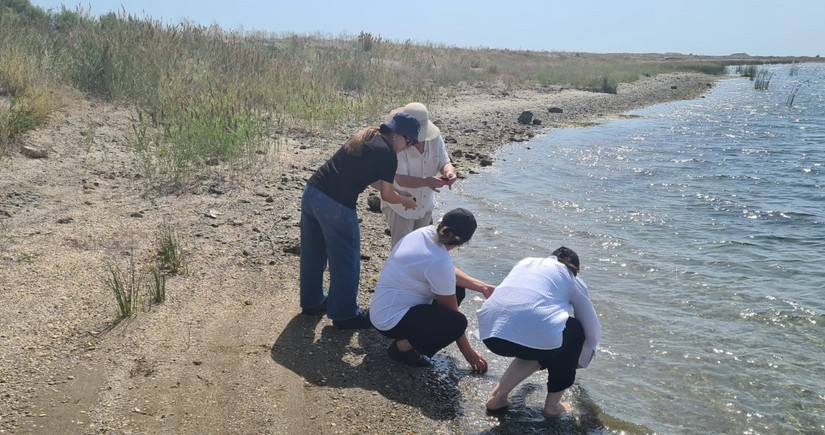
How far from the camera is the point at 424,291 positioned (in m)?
4.54

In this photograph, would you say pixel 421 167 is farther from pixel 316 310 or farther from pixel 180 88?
pixel 180 88

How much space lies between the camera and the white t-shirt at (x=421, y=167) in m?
5.44

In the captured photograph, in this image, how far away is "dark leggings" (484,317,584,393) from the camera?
161 inches

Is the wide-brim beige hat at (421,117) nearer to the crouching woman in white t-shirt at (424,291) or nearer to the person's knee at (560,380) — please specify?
the crouching woman in white t-shirt at (424,291)

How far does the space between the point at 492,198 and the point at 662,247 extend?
293 centimetres

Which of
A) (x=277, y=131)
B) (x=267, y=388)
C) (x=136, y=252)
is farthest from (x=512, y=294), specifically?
(x=277, y=131)

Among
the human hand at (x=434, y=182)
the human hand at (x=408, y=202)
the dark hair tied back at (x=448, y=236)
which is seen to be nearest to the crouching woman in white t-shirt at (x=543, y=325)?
the dark hair tied back at (x=448, y=236)

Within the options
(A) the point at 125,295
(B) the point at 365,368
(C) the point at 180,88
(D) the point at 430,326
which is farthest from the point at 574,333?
(C) the point at 180,88

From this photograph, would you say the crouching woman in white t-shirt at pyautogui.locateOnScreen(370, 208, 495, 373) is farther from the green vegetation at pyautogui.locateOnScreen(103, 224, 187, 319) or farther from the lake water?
the green vegetation at pyautogui.locateOnScreen(103, 224, 187, 319)

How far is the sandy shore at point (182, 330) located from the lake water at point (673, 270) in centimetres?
74

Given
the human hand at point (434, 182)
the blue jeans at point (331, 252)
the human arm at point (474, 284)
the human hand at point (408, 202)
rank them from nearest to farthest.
Answer: the human arm at point (474, 284) → the blue jeans at point (331, 252) → the human hand at point (408, 202) → the human hand at point (434, 182)

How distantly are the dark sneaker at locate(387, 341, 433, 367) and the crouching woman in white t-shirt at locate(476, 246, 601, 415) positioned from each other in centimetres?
64

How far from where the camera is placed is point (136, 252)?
610 centimetres

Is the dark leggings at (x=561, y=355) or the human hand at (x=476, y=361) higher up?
the dark leggings at (x=561, y=355)
